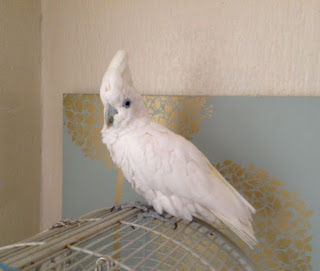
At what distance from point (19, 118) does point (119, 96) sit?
719 millimetres

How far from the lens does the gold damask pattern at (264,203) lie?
924 millimetres

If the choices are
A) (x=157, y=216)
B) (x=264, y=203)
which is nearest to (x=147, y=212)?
(x=157, y=216)

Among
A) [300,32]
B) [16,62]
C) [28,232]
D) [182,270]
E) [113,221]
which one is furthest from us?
[28,232]

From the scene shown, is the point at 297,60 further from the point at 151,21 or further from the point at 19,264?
the point at 19,264

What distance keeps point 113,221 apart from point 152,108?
53 centimetres

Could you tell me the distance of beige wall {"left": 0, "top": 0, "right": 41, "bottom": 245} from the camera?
3.83ft

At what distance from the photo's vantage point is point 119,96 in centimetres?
78

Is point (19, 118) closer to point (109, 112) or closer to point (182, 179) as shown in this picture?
point (109, 112)

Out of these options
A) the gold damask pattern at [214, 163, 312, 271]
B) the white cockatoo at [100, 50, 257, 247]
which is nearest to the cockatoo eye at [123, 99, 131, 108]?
the white cockatoo at [100, 50, 257, 247]

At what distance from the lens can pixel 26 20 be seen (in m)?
1.24

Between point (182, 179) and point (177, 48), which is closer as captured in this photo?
point (182, 179)

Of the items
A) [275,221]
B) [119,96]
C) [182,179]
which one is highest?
[119,96]

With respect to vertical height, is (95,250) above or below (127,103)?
below

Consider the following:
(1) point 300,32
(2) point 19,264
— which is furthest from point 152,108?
(2) point 19,264
